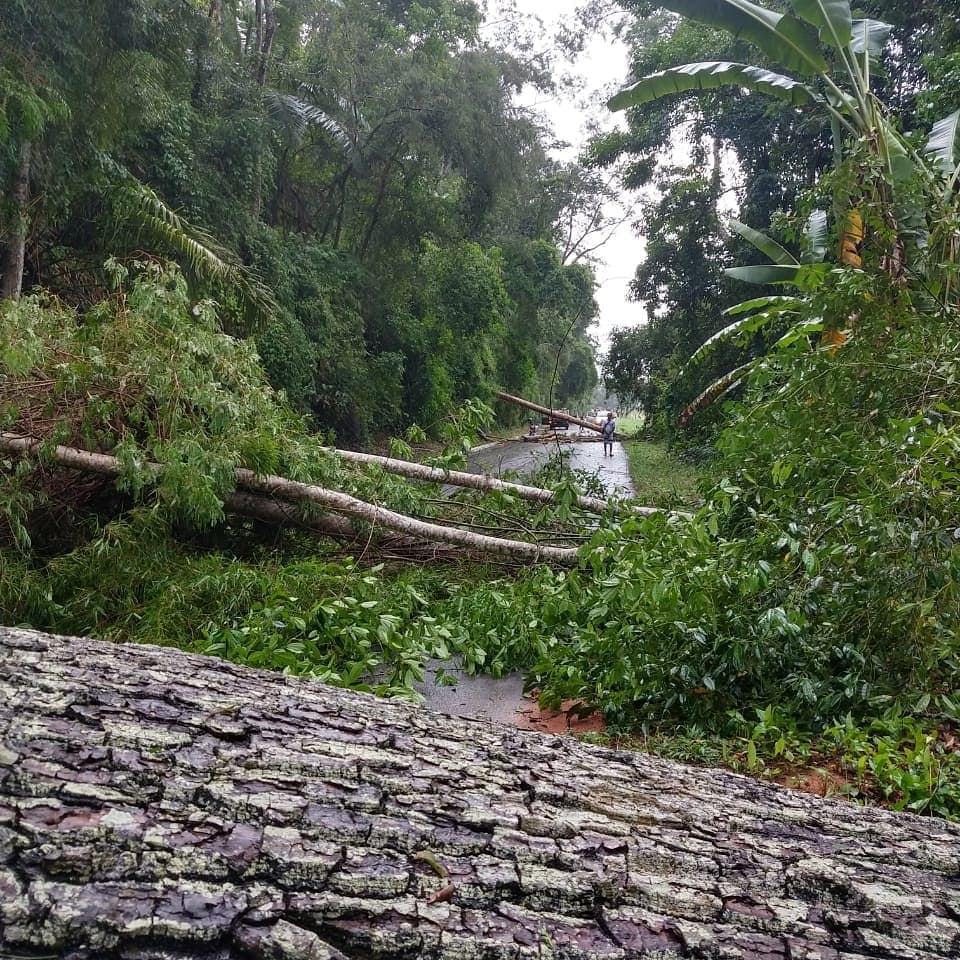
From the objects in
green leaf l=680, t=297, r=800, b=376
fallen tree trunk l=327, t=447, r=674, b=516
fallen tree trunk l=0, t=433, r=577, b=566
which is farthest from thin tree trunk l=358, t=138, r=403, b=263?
fallen tree trunk l=0, t=433, r=577, b=566

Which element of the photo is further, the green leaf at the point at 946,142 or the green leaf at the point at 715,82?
the green leaf at the point at 715,82

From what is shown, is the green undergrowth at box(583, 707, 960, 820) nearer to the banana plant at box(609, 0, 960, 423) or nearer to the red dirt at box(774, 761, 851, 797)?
the red dirt at box(774, 761, 851, 797)

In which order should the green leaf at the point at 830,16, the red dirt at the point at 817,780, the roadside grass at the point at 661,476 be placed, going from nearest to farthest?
the red dirt at the point at 817,780 → the green leaf at the point at 830,16 → the roadside grass at the point at 661,476

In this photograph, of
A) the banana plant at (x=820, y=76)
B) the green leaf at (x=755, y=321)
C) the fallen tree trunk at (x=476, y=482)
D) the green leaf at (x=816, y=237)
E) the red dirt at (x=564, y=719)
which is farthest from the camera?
the green leaf at (x=816, y=237)

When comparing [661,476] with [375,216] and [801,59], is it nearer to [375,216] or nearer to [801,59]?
[801,59]

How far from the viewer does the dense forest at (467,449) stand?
3.08 meters

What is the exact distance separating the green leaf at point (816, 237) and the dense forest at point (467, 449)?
0.17ft

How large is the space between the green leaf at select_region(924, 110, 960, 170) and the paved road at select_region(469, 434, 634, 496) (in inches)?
207

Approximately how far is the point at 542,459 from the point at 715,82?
6546 millimetres

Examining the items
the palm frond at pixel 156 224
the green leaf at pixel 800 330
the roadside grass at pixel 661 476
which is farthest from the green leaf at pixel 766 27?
the palm frond at pixel 156 224

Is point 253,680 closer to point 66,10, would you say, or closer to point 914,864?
point 914,864

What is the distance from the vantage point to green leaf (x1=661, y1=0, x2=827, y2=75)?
691 centimetres

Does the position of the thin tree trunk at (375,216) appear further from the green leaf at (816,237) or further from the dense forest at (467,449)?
the green leaf at (816,237)

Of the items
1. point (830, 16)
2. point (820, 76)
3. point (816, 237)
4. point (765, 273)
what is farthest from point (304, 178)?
point (830, 16)
